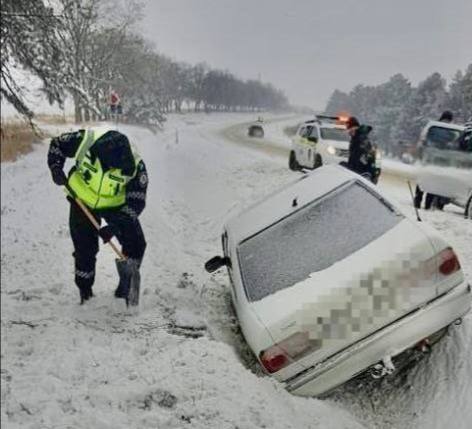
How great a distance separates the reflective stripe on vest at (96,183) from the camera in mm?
2146

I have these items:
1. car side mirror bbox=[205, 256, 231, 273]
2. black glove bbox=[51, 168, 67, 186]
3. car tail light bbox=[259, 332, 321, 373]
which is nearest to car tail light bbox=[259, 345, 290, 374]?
car tail light bbox=[259, 332, 321, 373]

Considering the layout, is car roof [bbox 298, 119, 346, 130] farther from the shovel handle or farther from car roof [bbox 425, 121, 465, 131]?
the shovel handle

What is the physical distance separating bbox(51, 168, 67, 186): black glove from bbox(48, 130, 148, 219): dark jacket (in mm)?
11

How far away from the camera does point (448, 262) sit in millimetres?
1951

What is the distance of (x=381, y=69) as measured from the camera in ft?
5.69

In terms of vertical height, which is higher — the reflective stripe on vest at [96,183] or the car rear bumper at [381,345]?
the reflective stripe on vest at [96,183]

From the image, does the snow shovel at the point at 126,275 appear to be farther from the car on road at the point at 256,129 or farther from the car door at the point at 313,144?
the car door at the point at 313,144

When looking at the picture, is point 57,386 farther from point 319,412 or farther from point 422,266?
point 422,266

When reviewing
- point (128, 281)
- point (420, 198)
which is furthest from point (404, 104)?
point (128, 281)

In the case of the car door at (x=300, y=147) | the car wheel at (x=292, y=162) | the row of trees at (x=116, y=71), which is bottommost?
the car wheel at (x=292, y=162)

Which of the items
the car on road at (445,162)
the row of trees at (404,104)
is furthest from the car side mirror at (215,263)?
the car on road at (445,162)

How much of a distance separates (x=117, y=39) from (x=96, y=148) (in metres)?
0.42

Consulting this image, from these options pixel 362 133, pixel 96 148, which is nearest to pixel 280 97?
pixel 362 133

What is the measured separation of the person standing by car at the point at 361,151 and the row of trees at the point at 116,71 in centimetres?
26
